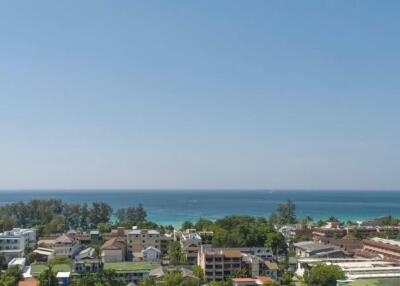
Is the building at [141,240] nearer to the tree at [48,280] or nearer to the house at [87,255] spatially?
the house at [87,255]

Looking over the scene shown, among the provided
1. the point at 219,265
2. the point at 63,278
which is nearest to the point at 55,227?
the point at 63,278

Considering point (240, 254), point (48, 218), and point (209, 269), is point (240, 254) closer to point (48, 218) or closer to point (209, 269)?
point (209, 269)

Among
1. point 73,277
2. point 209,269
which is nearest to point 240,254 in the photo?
point 209,269

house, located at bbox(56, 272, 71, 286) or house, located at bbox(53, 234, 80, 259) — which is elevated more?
house, located at bbox(53, 234, 80, 259)

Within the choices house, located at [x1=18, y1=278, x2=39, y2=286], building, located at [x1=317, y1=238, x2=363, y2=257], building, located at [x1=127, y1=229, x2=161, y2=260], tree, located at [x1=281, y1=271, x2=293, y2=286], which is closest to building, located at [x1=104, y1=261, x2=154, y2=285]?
Result: house, located at [x1=18, y1=278, x2=39, y2=286]

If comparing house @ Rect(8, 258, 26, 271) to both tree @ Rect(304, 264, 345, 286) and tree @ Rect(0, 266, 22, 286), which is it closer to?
tree @ Rect(0, 266, 22, 286)

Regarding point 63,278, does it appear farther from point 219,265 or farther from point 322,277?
point 322,277
